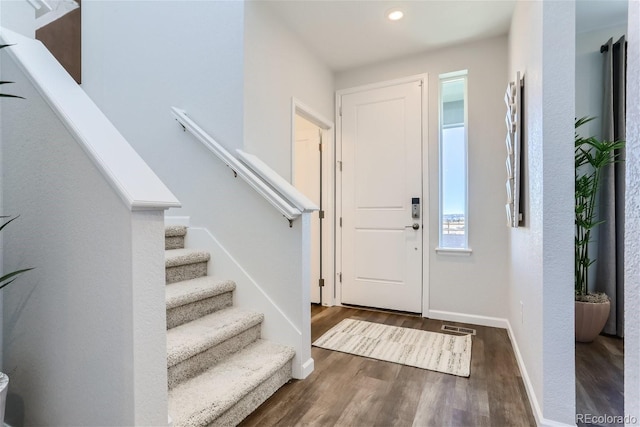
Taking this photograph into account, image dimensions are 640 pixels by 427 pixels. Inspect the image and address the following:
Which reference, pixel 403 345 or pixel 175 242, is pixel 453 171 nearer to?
pixel 403 345

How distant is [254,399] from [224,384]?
207 mm

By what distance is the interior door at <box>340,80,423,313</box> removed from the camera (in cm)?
326

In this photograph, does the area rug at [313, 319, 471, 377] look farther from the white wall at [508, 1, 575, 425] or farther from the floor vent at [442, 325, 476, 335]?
the white wall at [508, 1, 575, 425]

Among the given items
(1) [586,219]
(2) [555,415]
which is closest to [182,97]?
(2) [555,415]

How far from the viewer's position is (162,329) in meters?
1.10

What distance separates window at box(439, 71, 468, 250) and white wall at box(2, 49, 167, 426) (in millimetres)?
2749

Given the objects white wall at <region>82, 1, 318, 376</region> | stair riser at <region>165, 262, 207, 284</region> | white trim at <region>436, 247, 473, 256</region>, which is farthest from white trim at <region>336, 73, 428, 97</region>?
stair riser at <region>165, 262, 207, 284</region>

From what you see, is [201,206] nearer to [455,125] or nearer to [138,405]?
[138,405]

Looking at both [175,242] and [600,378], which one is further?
[175,242]

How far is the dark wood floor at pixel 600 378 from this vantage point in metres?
1.68

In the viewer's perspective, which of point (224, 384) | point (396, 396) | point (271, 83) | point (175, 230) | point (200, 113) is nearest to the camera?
point (224, 384)

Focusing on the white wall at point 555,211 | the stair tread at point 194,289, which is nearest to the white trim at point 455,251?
the white wall at point 555,211

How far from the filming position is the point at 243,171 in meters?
2.12

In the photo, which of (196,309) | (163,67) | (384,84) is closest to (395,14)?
(384,84)
